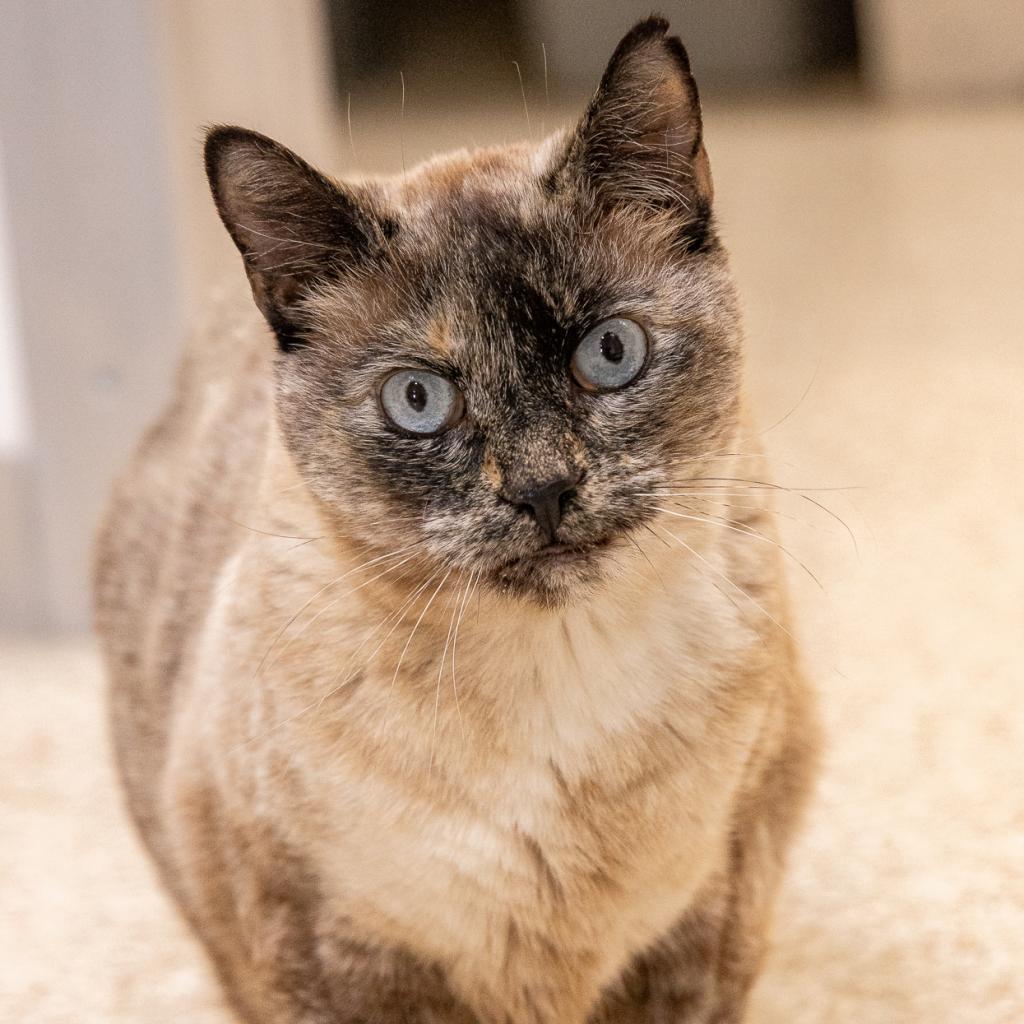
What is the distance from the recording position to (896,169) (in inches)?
185

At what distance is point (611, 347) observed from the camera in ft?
4.01

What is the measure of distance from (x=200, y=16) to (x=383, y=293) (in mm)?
1391

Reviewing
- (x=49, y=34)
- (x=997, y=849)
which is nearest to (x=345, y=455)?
(x=997, y=849)

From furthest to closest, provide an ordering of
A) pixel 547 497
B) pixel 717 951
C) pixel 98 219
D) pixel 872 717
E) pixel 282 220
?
pixel 98 219, pixel 872 717, pixel 717 951, pixel 282 220, pixel 547 497

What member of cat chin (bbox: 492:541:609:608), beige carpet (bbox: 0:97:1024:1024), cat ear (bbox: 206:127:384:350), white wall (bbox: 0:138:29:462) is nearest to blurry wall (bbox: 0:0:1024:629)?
white wall (bbox: 0:138:29:462)

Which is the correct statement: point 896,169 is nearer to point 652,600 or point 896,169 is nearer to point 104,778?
point 104,778

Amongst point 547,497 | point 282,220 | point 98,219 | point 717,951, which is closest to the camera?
point 547,497

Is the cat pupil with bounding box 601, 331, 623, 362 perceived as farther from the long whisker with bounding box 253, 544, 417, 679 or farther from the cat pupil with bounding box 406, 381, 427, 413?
the long whisker with bounding box 253, 544, 417, 679

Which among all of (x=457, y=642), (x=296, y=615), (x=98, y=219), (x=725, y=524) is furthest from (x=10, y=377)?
(x=725, y=524)

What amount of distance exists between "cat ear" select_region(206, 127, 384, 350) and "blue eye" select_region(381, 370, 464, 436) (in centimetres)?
12

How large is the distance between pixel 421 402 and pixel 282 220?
0.20 m

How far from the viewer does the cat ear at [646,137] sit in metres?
1.21

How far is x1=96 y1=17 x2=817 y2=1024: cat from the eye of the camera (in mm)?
1211

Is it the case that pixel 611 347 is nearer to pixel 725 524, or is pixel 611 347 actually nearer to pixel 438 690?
pixel 725 524
